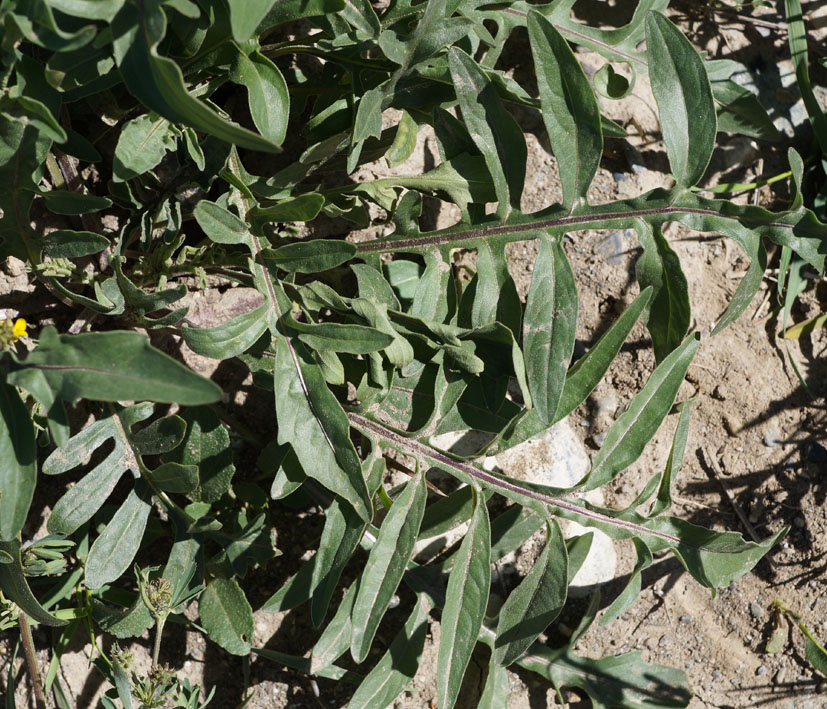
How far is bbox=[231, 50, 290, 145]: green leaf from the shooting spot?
5.76ft

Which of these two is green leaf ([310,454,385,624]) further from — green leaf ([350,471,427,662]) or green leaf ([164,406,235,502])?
green leaf ([164,406,235,502])

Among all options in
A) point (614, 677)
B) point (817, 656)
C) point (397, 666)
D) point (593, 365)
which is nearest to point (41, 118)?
point (593, 365)

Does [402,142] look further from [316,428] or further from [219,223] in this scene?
[316,428]

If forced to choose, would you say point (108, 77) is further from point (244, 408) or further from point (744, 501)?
point (744, 501)

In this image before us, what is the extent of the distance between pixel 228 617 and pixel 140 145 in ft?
4.22

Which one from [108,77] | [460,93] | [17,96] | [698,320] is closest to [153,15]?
[17,96]

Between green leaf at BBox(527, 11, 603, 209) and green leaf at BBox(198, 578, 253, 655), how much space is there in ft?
4.59

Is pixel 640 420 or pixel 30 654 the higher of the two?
pixel 640 420

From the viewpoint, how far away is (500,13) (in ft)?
7.32

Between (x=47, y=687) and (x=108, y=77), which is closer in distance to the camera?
(x=108, y=77)

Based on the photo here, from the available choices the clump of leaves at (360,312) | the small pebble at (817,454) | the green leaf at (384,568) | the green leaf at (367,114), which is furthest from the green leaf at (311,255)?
the small pebble at (817,454)

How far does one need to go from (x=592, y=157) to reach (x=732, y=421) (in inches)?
54.3

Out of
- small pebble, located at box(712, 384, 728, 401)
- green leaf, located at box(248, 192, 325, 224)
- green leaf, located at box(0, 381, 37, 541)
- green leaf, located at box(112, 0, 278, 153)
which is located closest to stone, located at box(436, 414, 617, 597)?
small pebble, located at box(712, 384, 728, 401)

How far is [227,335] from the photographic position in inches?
68.6
